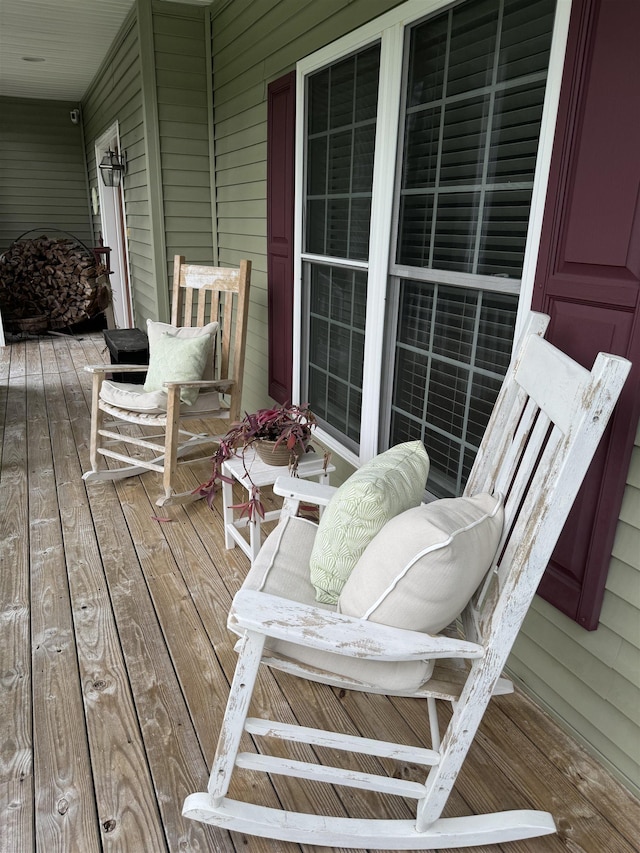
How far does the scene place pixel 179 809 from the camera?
4.48 ft

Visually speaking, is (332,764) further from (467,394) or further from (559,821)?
(467,394)

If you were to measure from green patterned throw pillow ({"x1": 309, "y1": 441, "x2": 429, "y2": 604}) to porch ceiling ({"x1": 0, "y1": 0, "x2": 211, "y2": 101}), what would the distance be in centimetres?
368

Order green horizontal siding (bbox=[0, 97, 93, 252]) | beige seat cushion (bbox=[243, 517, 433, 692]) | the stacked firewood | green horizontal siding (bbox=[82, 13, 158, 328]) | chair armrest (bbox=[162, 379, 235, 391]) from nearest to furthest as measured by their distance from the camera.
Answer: beige seat cushion (bbox=[243, 517, 433, 692]) → chair armrest (bbox=[162, 379, 235, 391]) → green horizontal siding (bbox=[82, 13, 158, 328]) → the stacked firewood → green horizontal siding (bbox=[0, 97, 93, 252])

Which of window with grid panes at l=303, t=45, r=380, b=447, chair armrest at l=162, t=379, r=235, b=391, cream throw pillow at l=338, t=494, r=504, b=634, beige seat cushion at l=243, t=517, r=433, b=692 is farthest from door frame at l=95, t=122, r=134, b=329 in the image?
cream throw pillow at l=338, t=494, r=504, b=634

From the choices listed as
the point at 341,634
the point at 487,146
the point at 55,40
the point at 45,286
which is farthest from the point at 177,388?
the point at 45,286

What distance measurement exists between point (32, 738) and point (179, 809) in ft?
1.53

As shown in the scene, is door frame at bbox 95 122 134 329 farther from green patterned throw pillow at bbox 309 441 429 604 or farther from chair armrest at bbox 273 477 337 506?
green patterned throw pillow at bbox 309 441 429 604

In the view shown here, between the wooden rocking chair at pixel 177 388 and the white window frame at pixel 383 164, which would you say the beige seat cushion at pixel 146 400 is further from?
the white window frame at pixel 383 164

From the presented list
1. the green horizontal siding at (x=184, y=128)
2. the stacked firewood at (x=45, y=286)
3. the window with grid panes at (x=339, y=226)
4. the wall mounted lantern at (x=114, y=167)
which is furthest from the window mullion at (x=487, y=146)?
the stacked firewood at (x=45, y=286)

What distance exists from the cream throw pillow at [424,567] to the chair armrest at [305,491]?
0.41m

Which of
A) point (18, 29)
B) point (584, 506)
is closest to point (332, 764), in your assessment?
point (584, 506)

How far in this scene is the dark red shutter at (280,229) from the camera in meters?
2.84

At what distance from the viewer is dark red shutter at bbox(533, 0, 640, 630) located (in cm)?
122

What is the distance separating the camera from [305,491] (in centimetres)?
166
